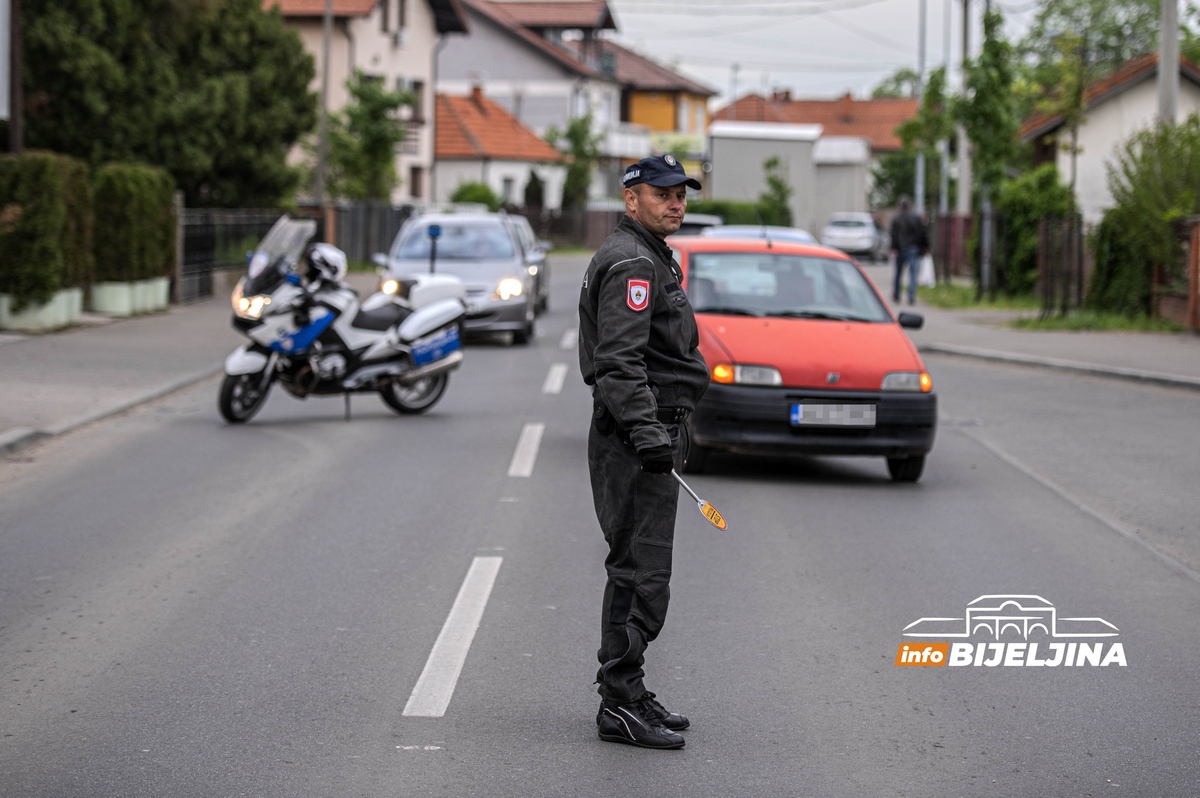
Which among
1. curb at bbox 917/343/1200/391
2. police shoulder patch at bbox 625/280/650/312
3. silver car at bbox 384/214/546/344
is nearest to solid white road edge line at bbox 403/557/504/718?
police shoulder patch at bbox 625/280/650/312

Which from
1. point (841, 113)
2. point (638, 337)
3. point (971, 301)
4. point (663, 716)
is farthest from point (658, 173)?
point (841, 113)

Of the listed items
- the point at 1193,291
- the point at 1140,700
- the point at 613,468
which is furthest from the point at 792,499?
the point at 1193,291

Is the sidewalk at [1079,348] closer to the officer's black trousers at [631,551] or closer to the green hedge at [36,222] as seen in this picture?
the green hedge at [36,222]

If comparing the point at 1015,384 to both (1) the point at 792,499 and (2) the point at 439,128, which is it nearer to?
(1) the point at 792,499

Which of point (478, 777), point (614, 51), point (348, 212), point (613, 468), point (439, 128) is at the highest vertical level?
point (614, 51)

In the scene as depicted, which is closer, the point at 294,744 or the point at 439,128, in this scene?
the point at 294,744

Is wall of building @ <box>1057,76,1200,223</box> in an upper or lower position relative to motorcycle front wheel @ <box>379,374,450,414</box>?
upper

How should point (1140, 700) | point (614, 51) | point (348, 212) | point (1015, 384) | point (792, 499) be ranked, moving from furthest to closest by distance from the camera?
point (614, 51)
point (348, 212)
point (1015, 384)
point (792, 499)
point (1140, 700)

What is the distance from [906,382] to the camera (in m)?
9.82

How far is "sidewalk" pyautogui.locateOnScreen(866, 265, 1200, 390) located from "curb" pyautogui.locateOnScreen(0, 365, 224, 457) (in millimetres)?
9633

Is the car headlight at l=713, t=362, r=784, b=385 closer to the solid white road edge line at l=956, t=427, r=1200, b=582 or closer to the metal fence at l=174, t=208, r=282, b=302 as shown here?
the solid white road edge line at l=956, t=427, r=1200, b=582

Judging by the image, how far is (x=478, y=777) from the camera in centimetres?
445

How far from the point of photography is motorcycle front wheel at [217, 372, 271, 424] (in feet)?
40.5

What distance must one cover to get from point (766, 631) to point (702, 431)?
3631 millimetres
